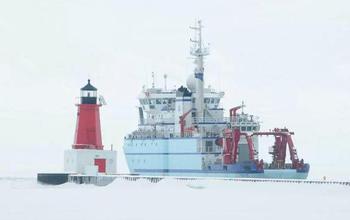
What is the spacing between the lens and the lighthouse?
286 feet

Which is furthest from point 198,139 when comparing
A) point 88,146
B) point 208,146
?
point 88,146

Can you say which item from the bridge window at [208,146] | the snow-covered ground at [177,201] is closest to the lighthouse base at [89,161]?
the snow-covered ground at [177,201]

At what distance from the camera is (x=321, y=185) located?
73375mm

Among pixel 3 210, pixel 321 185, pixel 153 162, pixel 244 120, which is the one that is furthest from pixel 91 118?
pixel 3 210

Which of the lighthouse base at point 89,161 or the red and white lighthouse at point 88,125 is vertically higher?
the red and white lighthouse at point 88,125

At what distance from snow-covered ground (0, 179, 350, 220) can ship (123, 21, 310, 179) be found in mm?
2704

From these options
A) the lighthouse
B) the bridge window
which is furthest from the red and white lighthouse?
the bridge window

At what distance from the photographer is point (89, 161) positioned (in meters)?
87.6

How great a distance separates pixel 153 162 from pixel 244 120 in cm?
844

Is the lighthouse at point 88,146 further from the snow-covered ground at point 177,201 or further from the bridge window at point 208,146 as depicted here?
the bridge window at point 208,146

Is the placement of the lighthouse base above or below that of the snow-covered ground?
above

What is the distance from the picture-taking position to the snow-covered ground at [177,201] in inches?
2247

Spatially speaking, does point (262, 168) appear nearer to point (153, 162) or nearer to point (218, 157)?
point (218, 157)

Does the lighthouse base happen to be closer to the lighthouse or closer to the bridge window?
the lighthouse
